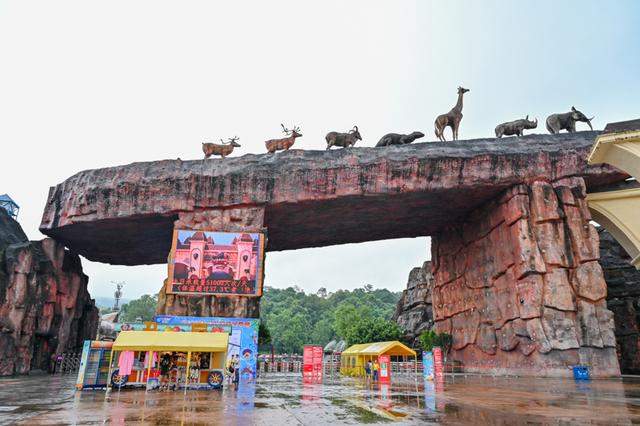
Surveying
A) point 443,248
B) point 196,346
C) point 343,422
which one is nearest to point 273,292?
point 443,248

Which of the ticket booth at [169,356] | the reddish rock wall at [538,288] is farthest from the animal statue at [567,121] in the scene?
the ticket booth at [169,356]

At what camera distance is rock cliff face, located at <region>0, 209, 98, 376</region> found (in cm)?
2558

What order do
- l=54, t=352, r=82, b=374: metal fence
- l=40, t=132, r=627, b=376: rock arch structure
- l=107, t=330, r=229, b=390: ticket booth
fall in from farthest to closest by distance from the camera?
l=54, t=352, r=82, b=374: metal fence, l=40, t=132, r=627, b=376: rock arch structure, l=107, t=330, r=229, b=390: ticket booth

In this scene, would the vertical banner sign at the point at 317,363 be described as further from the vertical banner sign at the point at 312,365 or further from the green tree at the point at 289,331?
the green tree at the point at 289,331

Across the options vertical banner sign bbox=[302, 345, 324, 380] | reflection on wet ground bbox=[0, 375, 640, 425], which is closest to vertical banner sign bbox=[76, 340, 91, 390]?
reflection on wet ground bbox=[0, 375, 640, 425]

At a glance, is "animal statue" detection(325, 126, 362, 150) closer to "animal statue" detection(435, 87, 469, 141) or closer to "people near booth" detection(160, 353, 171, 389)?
"animal statue" detection(435, 87, 469, 141)

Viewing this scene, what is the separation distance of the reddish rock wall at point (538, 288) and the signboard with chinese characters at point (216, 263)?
14.9 m

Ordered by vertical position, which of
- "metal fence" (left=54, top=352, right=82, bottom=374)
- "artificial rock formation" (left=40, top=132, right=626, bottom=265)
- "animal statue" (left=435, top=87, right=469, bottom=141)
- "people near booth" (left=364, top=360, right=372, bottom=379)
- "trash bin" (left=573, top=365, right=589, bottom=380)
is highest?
"animal statue" (left=435, top=87, right=469, bottom=141)

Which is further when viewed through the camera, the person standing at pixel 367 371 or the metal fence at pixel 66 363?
the metal fence at pixel 66 363

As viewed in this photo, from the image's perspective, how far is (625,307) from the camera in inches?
1180

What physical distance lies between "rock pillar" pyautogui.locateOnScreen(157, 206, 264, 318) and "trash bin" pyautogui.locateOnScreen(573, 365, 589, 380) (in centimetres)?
1656

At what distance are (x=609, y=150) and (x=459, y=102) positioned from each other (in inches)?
782

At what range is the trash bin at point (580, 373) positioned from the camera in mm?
20062

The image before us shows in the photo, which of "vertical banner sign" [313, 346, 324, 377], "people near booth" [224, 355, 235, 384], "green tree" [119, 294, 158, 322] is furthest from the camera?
"green tree" [119, 294, 158, 322]
